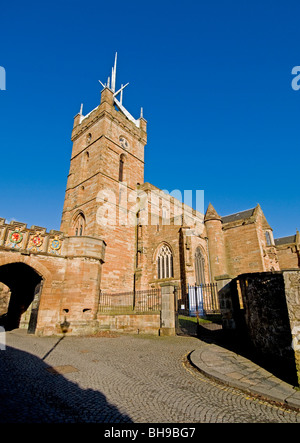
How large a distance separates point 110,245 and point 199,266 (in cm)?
896

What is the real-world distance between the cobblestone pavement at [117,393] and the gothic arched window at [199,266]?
1497 cm

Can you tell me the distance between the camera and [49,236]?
12.5 meters

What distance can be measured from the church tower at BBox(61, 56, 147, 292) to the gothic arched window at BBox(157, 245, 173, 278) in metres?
2.56

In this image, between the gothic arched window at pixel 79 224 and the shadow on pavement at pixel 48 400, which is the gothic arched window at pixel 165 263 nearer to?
the gothic arched window at pixel 79 224

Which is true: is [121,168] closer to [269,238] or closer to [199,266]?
[199,266]

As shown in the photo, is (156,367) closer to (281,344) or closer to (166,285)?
(281,344)

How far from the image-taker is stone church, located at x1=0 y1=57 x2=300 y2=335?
39.2 ft

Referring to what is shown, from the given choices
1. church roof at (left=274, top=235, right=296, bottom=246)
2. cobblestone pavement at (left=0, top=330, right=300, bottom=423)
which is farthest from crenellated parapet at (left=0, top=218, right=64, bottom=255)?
church roof at (left=274, top=235, right=296, bottom=246)

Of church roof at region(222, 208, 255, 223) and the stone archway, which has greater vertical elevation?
church roof at region(222, 208, 255, 223)

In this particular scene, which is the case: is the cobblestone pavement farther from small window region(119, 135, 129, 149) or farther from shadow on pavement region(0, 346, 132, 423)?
small window region(119, 135, 129, 149)

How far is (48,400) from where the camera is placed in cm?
376

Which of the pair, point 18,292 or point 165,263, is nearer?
point 18,292

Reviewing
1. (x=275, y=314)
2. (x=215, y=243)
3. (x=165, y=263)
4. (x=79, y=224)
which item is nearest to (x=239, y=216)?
(x=215, y=243)
